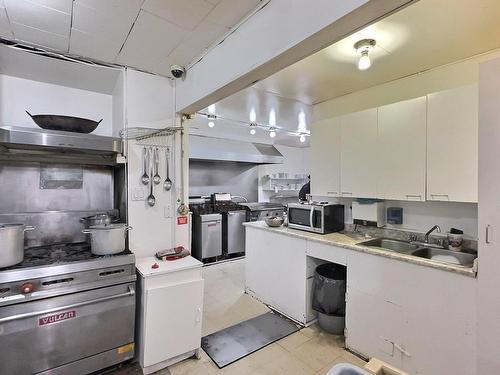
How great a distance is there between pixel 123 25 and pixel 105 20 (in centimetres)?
10

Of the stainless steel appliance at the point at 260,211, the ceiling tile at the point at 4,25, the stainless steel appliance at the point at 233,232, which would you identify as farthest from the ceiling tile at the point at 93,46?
the stainless steel appliance at the point at 260,211

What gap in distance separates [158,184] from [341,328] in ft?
7.18

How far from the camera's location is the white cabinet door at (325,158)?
109 inches

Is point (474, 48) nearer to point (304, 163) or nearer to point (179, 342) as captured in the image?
point (179, 342)

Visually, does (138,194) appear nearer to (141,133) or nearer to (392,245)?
(141,133)

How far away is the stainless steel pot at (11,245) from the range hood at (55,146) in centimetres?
59

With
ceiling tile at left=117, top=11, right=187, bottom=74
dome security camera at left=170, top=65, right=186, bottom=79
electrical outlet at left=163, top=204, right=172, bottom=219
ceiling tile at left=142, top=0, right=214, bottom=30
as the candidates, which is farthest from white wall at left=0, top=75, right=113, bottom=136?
ceiling tile at left=142, top=0, right=214, bottom=30

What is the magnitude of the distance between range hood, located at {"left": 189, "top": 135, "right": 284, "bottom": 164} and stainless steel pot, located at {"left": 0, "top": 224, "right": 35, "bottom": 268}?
2.82m

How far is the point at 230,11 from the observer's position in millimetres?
1511

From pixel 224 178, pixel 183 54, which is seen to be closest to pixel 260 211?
pixel 224 178

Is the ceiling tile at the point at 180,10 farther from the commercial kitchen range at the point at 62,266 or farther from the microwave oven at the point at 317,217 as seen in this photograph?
the microwave oven at the point at 317,217

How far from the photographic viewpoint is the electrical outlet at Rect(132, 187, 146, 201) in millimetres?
2287

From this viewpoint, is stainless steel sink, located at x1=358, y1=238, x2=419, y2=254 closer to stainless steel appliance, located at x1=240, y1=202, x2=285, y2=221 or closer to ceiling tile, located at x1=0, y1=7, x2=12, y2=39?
stainless steel appliance, located at x1=240, y1=202, x2=285, y2=221

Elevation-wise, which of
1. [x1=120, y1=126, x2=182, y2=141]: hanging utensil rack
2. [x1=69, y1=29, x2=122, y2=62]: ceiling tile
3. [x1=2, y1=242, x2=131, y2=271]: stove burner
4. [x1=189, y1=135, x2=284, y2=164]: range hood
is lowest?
[x1=2, y1=242, x2=131, y2=271]: stove burner
